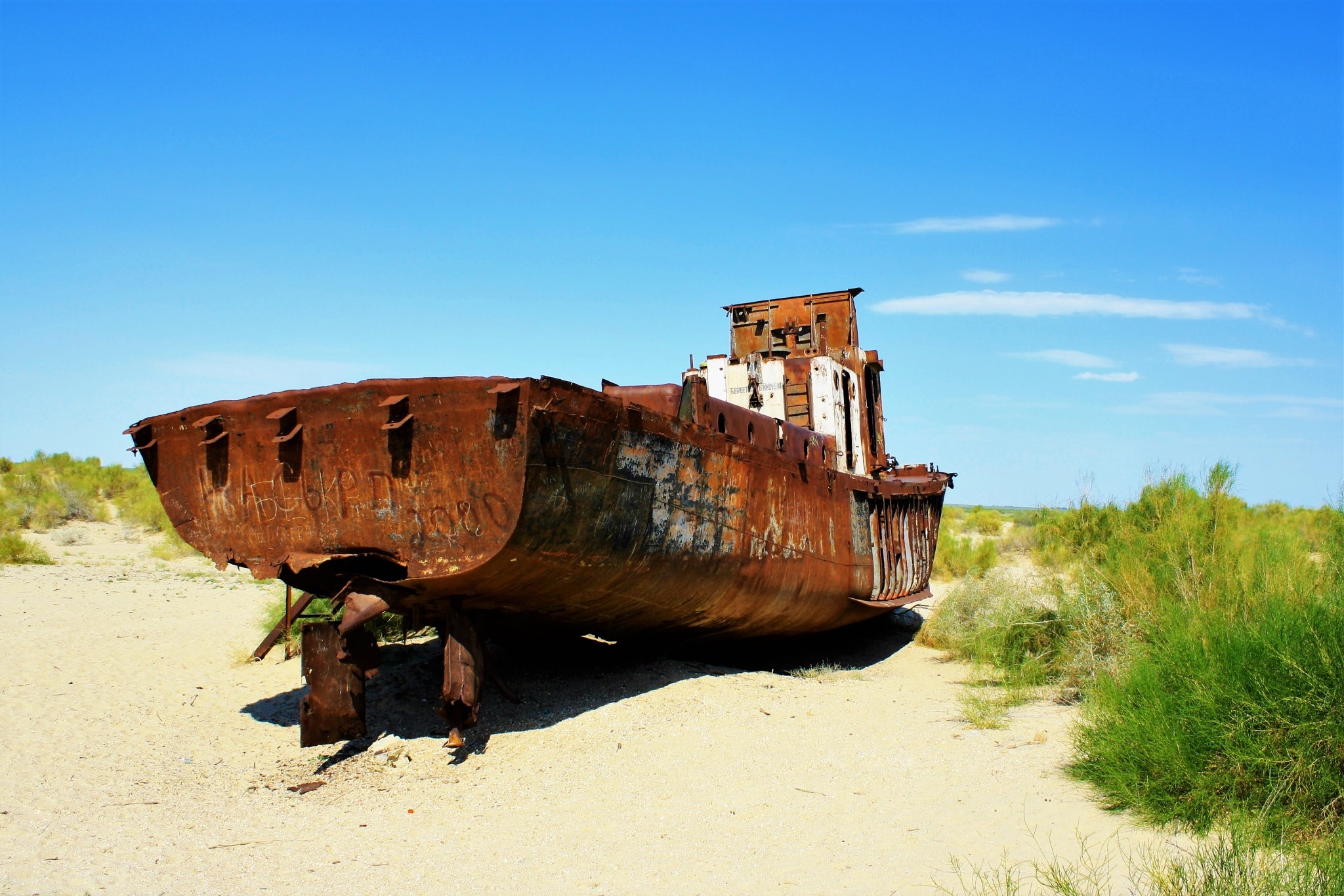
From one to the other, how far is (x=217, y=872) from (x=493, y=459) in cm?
215

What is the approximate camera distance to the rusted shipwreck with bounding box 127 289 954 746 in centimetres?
508

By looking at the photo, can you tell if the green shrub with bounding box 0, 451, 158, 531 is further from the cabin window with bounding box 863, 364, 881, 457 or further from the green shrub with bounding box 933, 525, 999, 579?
the green shrub with bounding box 933, 525, 999, 579

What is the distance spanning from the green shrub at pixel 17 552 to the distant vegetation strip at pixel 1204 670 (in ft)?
42.1

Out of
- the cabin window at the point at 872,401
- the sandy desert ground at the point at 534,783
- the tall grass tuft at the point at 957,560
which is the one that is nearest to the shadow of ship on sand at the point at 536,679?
the sandy desert ground at the point at 534,783

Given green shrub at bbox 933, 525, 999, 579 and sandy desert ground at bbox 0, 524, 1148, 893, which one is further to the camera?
green shrub at bbox 933, 525, 999, 579

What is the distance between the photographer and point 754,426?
23.5ft

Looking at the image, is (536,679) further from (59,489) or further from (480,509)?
(59,489)

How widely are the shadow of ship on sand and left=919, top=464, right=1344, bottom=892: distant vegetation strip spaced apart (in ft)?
6.42

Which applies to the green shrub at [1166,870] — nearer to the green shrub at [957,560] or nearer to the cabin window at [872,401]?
the cabin window at [872,401]

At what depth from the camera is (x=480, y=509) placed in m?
5.07

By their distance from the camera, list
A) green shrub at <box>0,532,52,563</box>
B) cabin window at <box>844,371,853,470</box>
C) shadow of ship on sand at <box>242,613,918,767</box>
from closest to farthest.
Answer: shadow of ship on sand at <box>242,613,918,767</box> < cabin window at <box>844,371,853,470</box> < green shrub at <box>0,532,52,563</box>

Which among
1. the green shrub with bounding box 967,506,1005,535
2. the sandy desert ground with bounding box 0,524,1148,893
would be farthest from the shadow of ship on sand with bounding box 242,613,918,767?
the green shrub with bounding box 967,506,1005,535

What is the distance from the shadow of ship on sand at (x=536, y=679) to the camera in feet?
20.0

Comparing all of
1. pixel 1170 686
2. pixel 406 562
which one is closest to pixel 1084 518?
pixel 1170 686
